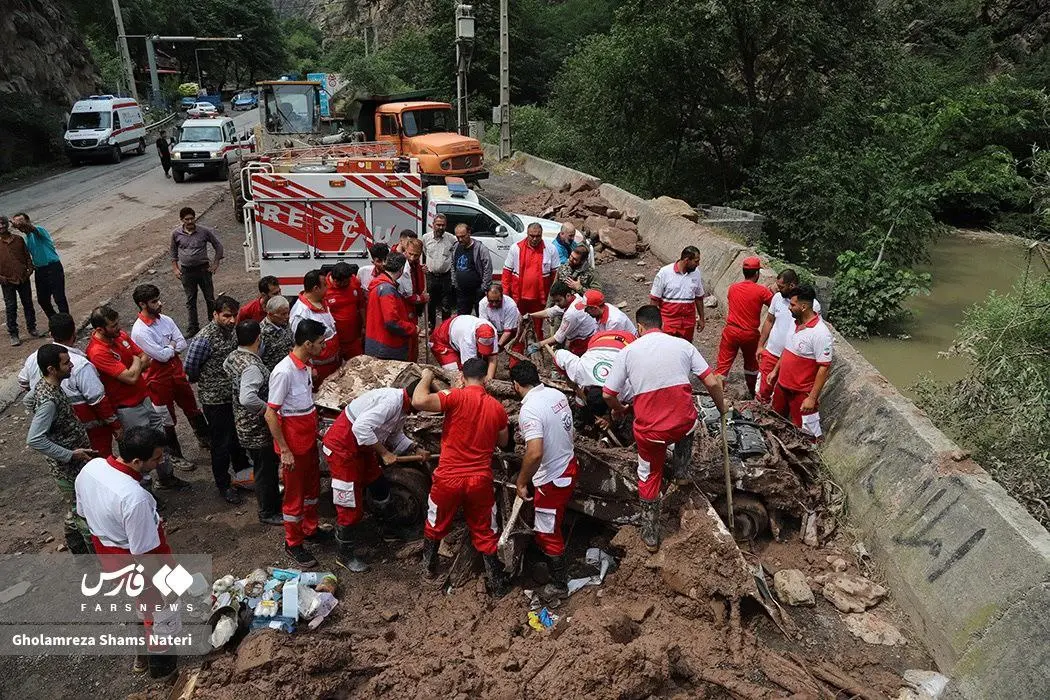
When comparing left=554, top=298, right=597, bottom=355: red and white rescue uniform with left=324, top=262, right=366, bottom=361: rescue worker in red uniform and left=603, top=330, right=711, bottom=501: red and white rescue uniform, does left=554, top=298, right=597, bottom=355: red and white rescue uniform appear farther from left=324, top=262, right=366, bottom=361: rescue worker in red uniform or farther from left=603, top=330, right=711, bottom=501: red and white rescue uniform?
left=324, top=262, right=366, bottom=361: rescue worker in red uniform

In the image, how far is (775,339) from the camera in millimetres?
6582

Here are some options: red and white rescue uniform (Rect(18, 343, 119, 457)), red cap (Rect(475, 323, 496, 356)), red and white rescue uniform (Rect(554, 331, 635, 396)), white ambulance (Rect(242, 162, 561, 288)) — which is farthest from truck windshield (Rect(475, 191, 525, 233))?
red and white rescue uniform (Rect(18, 343, 119, 457))

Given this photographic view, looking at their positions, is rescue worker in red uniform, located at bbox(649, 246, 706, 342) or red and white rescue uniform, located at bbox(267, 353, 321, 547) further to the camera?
rescue worker in red uniform, located at bbox(649, 246, 706, 342)

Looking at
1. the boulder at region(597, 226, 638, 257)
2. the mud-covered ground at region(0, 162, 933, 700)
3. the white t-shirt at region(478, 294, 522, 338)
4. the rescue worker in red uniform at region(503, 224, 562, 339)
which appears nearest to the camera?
the mud-covered ground at region(0, 162, 933, 700)

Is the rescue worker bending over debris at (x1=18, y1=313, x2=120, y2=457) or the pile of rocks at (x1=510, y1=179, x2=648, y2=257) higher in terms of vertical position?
the rescue worker bending over debris at (x1=18, y1=313, x2=120, y2=457)

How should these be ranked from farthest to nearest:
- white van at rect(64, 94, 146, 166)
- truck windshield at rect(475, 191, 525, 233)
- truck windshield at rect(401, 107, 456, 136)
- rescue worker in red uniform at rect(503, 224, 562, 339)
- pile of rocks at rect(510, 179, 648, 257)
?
white van at rect(64, 94, 146, 166)
truck windshield at rect(401, 107, 456, 136)
pile of rocks at rect(510, 179, 648, 257)
truck windshield at rect(475, 191, 525, 233)
rescue worker in red uniform at rect(503, 224, 562, 339)

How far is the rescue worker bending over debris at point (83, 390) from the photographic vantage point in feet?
16.3

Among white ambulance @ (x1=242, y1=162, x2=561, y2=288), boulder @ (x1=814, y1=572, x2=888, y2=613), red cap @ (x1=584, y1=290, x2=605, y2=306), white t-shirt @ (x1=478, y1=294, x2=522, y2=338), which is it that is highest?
white ambulance @ (x1=242, y1=162, x2=561, y2=288)

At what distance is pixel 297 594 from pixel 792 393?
4489 millimetres

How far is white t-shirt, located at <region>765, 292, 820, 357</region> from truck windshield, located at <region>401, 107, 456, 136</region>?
574 inches

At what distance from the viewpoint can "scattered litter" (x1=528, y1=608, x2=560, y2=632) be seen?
4.55 metres

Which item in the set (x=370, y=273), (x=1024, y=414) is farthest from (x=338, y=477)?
(x=1024, y=414)

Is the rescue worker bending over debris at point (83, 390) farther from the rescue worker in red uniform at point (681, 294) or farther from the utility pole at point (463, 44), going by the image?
the utility pole at point (463, 44)

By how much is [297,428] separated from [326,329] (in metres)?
1.35
